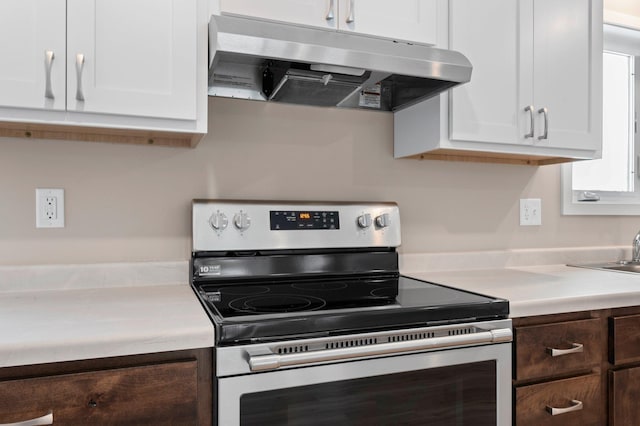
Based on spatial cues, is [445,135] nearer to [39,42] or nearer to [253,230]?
[253,230]

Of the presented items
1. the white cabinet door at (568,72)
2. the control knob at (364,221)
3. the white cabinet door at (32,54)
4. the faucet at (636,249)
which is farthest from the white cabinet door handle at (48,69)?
the faucet at (636,249)

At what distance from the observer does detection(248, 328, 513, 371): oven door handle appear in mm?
1000

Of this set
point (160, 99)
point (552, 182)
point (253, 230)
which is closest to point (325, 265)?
point (253, 230)

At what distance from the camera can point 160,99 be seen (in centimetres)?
127

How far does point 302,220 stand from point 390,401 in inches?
28.7

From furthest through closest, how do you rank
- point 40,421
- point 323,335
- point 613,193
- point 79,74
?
point 613,193
point 79,74
point 323,335
point 40,421

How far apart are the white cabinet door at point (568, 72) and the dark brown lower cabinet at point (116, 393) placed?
149 centimetres

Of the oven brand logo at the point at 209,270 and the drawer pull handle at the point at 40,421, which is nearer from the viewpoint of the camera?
the drawer pull handle at the point at 40,421

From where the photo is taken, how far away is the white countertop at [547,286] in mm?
1354

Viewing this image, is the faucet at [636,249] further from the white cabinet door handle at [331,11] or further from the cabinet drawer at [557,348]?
the white cabinet door handle at [331,11]

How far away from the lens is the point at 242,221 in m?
1.58

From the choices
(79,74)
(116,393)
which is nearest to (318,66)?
(79,74)

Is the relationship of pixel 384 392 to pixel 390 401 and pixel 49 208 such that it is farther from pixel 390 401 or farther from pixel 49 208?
pixel 49 208

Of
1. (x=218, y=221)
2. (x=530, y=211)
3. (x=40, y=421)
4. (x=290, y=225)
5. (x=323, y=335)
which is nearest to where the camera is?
(x=40, y=421)
